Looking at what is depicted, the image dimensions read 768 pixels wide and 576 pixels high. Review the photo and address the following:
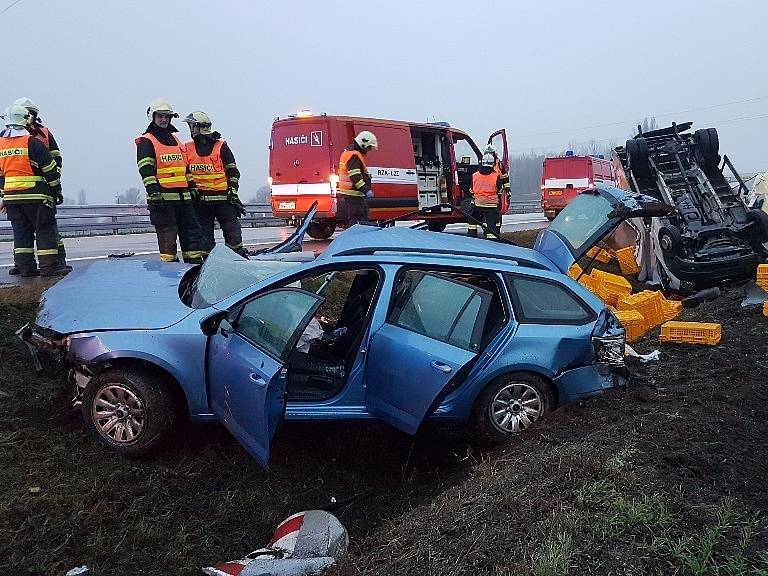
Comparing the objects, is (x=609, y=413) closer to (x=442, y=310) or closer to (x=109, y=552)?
(x=442, y=310)

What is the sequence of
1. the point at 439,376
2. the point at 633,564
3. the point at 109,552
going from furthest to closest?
the point at 439,376 → the point at 109,552 → the point at 633,564

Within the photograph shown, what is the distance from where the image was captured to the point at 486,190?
36.4 ft

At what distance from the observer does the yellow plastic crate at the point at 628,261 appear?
1050 centimetres

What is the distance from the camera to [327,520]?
11.0 ft

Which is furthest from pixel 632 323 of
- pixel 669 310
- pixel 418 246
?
pixel 418 246

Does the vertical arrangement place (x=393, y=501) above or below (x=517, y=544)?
below

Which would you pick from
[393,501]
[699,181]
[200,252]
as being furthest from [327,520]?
[699,181]

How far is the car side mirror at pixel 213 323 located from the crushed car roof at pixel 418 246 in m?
0.75

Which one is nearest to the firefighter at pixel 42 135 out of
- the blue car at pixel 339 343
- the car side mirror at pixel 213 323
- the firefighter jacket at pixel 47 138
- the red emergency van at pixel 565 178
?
the firefighter jacket at pixel 47 138

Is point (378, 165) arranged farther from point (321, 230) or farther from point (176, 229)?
point (176, 229)

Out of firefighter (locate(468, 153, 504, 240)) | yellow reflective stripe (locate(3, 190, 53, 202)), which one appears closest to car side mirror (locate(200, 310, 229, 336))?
yellow reflective stripe (locate(3, 190, 53, 202))

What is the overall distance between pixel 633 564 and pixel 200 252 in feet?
19.8

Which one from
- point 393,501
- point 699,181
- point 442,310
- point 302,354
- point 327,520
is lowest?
point 393,501

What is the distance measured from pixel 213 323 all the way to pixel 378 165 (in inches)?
342
